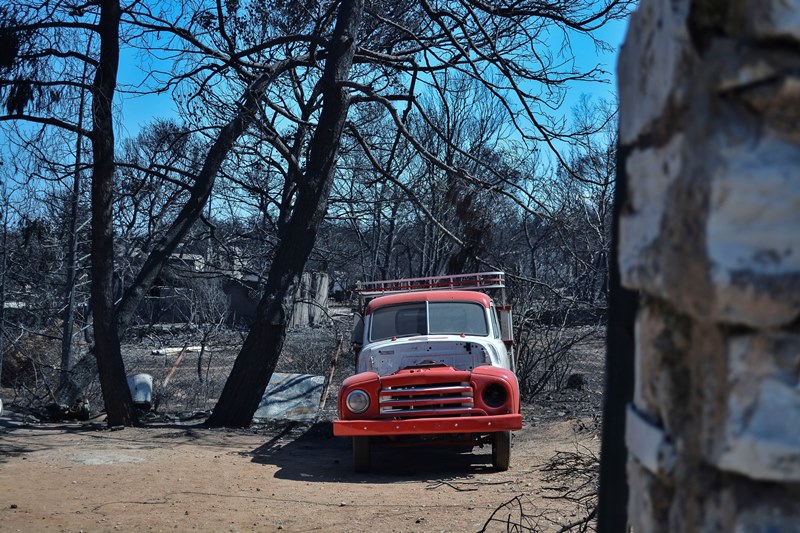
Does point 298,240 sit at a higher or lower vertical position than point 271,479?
higher

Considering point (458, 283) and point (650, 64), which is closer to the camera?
point (650, 64)

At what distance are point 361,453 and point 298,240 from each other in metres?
3.40

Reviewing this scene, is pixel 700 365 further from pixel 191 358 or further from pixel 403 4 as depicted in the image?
pixel 191 358

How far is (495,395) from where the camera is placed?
8.20 meters

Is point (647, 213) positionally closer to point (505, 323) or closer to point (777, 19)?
point (777, 19)

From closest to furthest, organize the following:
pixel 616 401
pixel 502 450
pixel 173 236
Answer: pixel 616 401 < pixel 502 450 < pixel 173 236

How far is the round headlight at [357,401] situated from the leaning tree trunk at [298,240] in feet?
8.80

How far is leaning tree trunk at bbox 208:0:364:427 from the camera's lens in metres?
10.5

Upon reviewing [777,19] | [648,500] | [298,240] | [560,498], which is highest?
[298,240]

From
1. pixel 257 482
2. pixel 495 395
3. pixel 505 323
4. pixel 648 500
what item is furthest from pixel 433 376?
pixel 648 500

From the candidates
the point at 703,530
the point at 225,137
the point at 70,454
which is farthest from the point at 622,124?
the point at 225,137

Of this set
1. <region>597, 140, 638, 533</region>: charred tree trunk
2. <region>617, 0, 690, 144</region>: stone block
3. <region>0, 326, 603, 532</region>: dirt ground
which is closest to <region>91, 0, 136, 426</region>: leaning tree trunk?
<region>0, 326, 603, 532</region>: dirt ground

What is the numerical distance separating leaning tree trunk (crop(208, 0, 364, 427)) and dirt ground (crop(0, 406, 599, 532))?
52 cm

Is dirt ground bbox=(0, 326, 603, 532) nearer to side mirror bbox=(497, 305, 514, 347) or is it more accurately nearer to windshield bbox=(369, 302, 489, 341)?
side mirror bbox=(497, 305, 514, 347)
